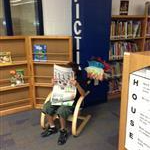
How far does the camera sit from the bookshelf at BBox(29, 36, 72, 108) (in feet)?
9.62

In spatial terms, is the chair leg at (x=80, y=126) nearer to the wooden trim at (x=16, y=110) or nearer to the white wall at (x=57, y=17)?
the wooden trim at (x=16, y=110)

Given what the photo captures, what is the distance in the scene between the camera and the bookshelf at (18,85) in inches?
113

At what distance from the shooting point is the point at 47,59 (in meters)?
3.01

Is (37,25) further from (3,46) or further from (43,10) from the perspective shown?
(3,46)

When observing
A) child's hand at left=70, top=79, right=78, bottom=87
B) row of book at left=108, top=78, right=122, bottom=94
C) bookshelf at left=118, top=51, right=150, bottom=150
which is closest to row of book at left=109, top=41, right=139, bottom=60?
row of book at left=108, top=78, right=122, bottom=94

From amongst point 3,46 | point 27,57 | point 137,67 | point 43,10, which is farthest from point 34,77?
point 137,67

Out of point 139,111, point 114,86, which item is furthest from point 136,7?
point 139,111

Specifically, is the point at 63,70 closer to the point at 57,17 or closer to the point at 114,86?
the point at 57,17

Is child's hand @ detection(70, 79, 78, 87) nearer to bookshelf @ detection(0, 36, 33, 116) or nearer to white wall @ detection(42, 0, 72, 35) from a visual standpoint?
bookshelf @ detection(0, 36, 33, 116)

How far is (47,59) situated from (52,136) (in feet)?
3.89

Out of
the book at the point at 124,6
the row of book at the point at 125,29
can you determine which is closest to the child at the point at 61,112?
the row of book at the point at 125,29

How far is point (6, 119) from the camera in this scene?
2795 mm

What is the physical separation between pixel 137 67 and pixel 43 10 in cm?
236

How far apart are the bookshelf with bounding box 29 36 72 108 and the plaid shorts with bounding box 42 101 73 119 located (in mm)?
682
